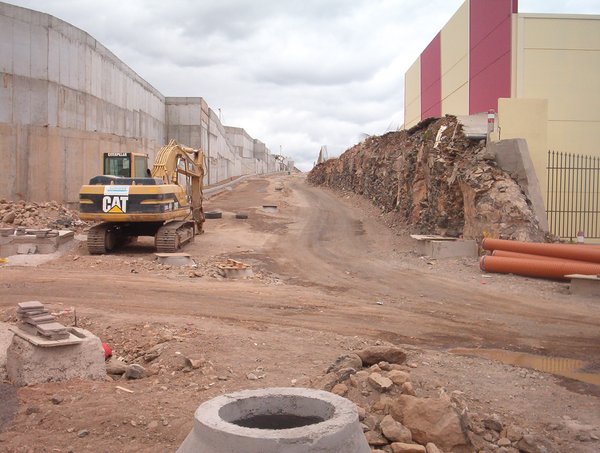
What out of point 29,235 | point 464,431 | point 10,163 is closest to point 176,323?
point 464,431

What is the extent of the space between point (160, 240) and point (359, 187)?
19.1m

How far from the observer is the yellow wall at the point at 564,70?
75.2 ft

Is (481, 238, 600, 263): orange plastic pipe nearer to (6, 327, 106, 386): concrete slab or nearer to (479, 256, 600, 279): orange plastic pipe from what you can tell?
(479, 256, 600, 279): orange plastic pipe

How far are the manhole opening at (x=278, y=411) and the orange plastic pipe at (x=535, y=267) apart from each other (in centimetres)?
1026

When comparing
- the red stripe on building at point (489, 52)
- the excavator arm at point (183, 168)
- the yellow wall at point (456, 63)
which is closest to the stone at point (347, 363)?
the excavator arm at point (183, 168)

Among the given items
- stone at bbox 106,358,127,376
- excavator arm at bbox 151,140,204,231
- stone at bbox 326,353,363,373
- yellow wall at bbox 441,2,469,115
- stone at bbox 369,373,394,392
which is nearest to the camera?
stone at bbox 369,373,394,392

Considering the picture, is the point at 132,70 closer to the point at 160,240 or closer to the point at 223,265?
the point at 160,240

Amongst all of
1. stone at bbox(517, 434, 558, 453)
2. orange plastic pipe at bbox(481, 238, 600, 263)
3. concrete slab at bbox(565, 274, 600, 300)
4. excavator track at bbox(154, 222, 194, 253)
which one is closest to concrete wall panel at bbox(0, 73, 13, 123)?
excavator track at bbox(154, 222, 194, 253)

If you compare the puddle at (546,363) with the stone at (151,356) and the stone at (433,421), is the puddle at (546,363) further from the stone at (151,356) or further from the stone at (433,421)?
the stone at (151,356)

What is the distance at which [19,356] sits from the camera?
5.97 metres

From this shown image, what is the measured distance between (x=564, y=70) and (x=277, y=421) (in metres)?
23.3

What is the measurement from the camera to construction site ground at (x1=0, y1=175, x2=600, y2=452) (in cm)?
502

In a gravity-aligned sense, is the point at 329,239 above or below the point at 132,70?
below

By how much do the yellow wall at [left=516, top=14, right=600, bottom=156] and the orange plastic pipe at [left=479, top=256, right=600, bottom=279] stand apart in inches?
446
